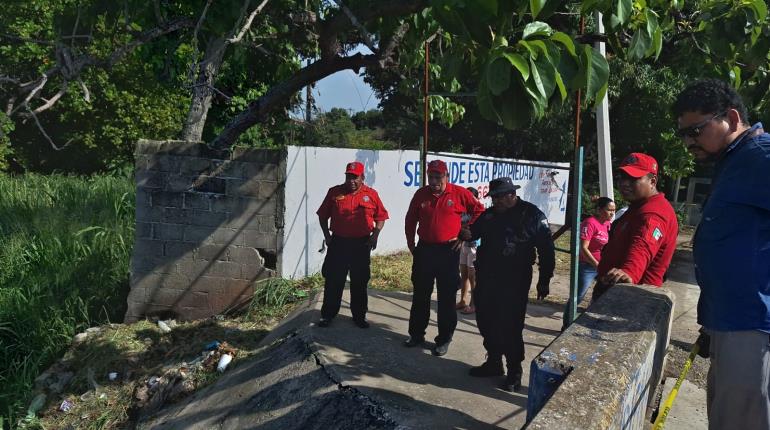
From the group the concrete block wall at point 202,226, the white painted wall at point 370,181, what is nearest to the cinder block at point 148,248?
the concrete block wall at point 202,226

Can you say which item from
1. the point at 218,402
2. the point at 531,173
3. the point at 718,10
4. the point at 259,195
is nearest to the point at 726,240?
the point at 718,10

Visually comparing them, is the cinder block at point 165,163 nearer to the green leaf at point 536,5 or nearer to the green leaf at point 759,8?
the green leaf at point 536,5

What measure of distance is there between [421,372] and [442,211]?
4.21ft

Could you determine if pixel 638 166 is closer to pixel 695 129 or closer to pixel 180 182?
pixel 695 129

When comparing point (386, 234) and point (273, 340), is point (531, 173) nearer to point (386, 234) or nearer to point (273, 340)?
point (386, 234)

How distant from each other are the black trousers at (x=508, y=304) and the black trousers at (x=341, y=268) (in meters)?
1.39

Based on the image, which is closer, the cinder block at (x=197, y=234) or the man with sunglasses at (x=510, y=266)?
the man with sunglasses at (x=510, y=266)

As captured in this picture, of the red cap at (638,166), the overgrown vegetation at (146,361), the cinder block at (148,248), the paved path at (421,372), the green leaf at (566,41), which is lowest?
the overgrown vegetation at (146,361)

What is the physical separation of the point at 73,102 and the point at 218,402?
1172 cm

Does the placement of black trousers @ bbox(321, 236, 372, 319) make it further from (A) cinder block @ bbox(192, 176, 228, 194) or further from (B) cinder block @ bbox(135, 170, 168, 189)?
(B) cinder block @ bbox(135, 170, 168, 189)

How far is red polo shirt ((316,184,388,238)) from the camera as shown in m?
4.93

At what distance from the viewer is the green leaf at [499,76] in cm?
199

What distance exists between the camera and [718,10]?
3146 millimetres

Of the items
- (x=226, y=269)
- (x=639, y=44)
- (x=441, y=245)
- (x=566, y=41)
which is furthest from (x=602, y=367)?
(x=226, y=269)
